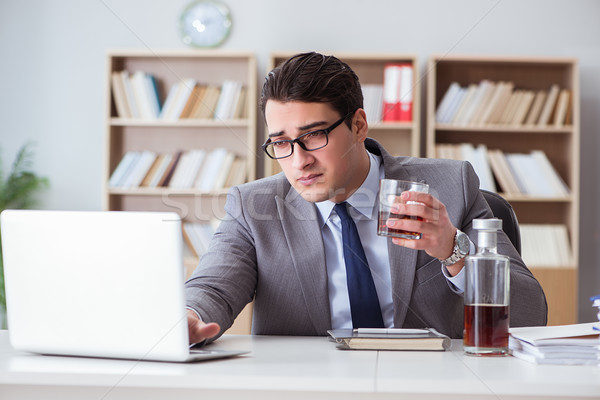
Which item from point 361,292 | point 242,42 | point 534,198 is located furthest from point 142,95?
point 361,292

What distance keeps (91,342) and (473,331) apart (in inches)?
25.6

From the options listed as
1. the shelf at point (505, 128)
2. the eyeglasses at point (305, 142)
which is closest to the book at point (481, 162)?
the shelf at point (505, 128)

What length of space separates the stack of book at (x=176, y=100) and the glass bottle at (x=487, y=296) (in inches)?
106

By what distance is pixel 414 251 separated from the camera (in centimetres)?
154

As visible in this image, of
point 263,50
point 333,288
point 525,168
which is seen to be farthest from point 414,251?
point 263,50

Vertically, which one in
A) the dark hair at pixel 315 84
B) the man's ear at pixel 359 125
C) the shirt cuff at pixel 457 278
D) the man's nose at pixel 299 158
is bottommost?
the shirt cuff at pixel 457 278

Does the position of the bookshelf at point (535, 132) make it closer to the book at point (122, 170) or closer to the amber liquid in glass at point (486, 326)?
→ the book at point (122, 170)

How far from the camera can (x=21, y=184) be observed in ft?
12.3

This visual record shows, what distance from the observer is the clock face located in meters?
3.80

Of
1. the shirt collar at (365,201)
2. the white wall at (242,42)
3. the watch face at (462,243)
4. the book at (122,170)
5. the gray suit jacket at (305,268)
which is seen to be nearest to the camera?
the watch face at (462,243)

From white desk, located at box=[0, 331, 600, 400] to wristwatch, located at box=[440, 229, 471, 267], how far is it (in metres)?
0.27

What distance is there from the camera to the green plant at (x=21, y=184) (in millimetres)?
3719

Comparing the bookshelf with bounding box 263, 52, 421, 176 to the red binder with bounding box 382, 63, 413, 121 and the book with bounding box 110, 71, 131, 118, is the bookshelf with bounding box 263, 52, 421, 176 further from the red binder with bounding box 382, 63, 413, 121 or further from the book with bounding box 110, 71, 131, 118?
the book with bounding box 110, 71, 131, 118

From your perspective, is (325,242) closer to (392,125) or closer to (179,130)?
(392,125)
